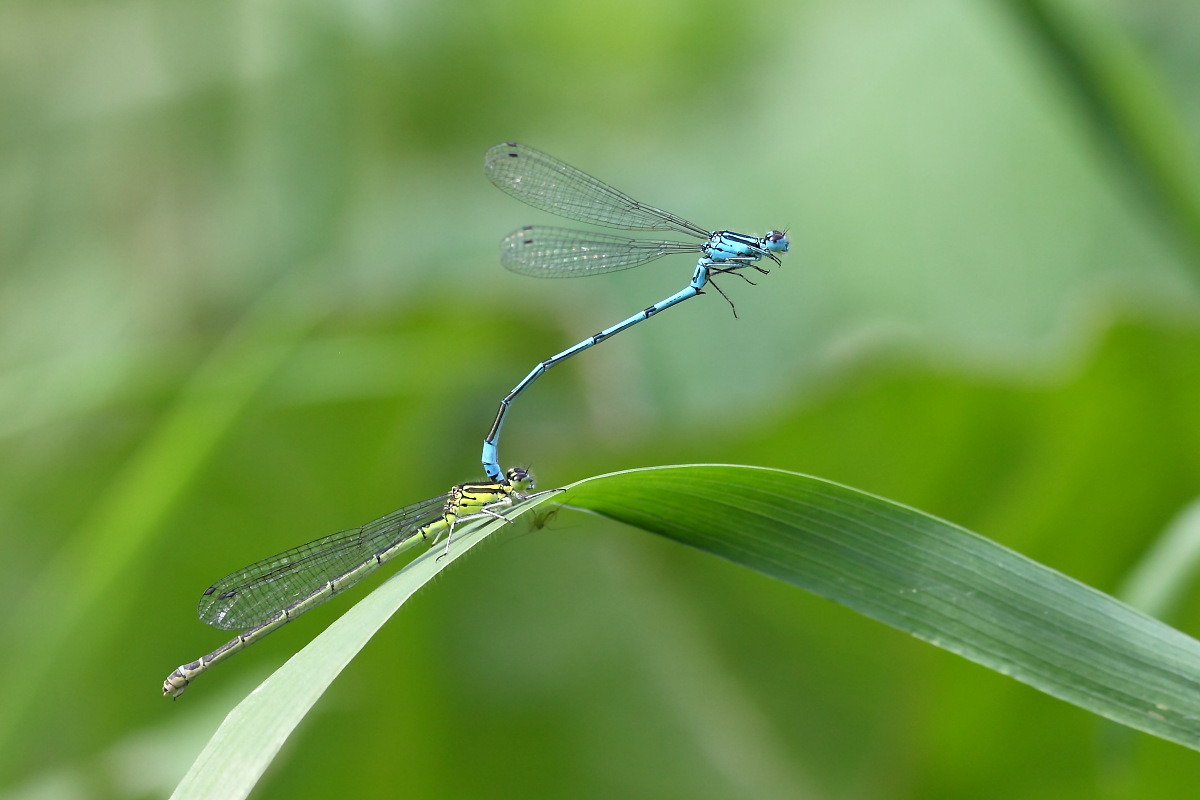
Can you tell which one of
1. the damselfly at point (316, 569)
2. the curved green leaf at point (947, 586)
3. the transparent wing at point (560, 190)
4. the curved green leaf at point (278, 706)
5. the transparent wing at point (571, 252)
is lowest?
Result: the curved green leaf at point (947, 586)

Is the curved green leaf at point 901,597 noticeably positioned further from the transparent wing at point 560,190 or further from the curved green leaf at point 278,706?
the transparent wing at point 560,190

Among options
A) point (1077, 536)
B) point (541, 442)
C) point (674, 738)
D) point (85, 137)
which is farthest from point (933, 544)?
point (85, 137)

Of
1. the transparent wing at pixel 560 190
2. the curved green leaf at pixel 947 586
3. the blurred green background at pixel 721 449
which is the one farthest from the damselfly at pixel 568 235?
the curved green leaf at pixel 947 586

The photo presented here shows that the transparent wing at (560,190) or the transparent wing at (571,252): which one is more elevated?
the transparent wing at (560,190)

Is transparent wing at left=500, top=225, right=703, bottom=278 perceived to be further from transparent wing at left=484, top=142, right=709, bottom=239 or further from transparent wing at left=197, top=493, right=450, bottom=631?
transparent wing at left=197, top=493, right=450, bottom=631

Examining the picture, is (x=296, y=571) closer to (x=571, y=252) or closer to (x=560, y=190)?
(x=571, y=252)

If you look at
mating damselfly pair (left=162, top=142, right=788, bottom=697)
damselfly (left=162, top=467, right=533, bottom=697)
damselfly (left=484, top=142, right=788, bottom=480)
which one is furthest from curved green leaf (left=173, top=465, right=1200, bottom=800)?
damselfly (left=484, top=142, right=788, bottom=480)

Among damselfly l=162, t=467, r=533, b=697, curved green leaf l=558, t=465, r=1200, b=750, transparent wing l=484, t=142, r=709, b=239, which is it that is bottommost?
curved green leaf l=558, t=465, r=1200, b=750
